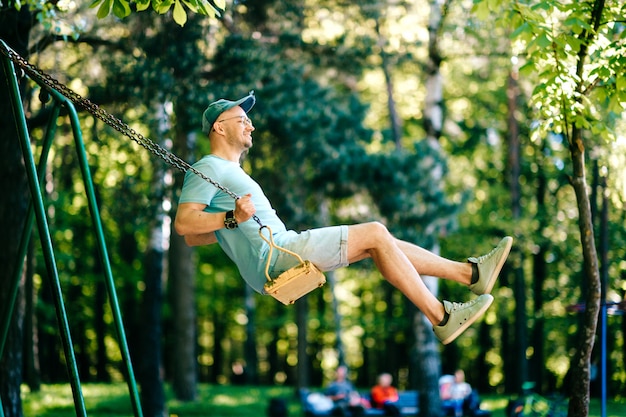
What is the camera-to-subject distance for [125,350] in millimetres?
5375

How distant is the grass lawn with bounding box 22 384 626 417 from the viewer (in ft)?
54.1

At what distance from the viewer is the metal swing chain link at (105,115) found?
539 centimetres

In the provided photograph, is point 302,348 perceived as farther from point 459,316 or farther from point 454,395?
point 459,316

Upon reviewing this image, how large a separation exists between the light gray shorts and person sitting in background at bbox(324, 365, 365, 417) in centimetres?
1242

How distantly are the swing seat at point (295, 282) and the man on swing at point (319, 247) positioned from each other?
5.3 inches

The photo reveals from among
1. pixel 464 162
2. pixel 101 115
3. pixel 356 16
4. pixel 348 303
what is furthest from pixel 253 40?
pixel 348 303

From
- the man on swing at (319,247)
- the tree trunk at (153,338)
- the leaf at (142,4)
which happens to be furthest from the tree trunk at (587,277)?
the tree trunk at (153,338)

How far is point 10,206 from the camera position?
946cm

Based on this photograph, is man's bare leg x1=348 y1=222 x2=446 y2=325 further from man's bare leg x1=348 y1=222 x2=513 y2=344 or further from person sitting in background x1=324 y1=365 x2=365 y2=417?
person sitting in background x1=324 y1=365 x2=365 y2=417

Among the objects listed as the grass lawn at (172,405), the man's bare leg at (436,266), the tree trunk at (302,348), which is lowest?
the grass lawn at (172,405)

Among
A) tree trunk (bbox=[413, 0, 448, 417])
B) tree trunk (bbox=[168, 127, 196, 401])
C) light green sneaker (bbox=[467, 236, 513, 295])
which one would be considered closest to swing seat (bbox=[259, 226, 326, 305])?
light green sneaker (bbox=[467, 236, 513, 295])

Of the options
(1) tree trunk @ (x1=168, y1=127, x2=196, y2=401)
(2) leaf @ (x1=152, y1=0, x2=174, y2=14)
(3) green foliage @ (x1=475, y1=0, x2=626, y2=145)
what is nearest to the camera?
(2) leaf @ (x1=152, y1=0, x2=174, y2=14)

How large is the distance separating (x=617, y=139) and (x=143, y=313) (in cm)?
1021

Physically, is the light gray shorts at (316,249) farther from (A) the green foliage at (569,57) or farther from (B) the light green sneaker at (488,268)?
(A) the green foliage at (569,57)
